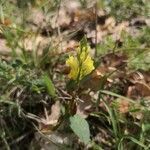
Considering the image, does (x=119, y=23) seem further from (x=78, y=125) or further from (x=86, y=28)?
(x=78, y=125)

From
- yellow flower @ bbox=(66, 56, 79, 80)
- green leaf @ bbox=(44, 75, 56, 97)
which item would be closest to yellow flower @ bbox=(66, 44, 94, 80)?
yellow flower @ bbox=(66, 56, 79, 80)

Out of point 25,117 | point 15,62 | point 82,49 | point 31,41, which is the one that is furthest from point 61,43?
point 82,49

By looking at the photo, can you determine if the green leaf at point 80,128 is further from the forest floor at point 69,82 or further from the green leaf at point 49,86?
the green leaf at point 49,86

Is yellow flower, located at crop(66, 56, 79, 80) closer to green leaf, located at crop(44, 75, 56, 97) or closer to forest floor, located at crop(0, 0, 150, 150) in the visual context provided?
forest floor, located at crop(0, 0, 150, 150)

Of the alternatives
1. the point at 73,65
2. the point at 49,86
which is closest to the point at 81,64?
the point at 73,65

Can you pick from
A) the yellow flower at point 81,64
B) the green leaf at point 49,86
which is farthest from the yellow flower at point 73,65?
the green leaf at point 49,86

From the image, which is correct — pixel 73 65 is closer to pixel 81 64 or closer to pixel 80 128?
pixel 81 64
